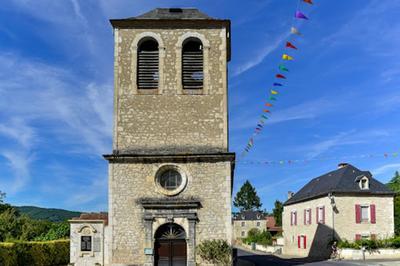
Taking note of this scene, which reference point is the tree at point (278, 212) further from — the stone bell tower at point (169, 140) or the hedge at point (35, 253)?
the stone bell tower at point (169, 140)

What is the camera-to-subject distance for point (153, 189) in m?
15.4

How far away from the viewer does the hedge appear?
64.0ft

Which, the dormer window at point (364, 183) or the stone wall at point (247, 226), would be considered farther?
the stone wall at point (247, 226)

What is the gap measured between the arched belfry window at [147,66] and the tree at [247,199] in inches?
2881

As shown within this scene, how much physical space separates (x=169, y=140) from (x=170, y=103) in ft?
4.19

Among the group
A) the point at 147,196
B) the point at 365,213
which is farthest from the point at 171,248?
the point at 365,213

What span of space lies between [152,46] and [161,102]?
217 centimetres

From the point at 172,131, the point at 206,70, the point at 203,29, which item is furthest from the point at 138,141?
the point at 203,29

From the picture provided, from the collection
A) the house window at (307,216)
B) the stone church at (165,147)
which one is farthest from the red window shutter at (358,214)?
the stone church at (165,147)

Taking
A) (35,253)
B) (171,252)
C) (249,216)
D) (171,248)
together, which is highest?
(171,248)

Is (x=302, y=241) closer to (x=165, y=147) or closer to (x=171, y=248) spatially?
(x=171, y=248)

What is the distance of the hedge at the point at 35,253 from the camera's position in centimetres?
1950

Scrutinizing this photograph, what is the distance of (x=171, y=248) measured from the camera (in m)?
15.2

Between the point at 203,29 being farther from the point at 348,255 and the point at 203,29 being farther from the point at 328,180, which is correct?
the point at 328,180
